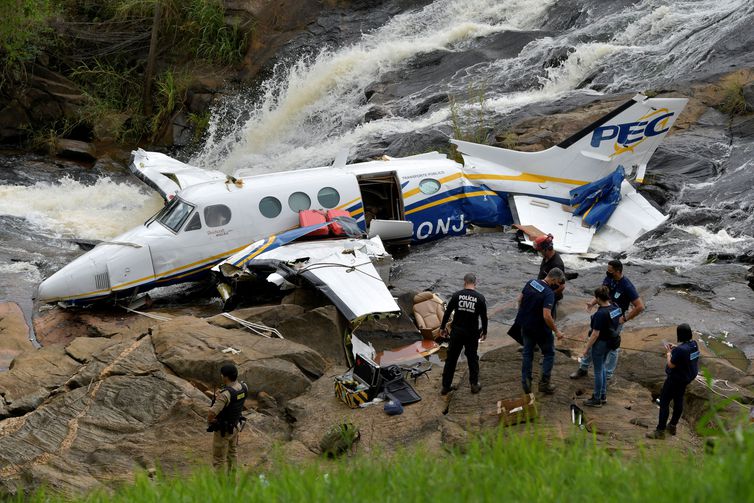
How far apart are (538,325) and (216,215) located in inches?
316

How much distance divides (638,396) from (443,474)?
532 cm

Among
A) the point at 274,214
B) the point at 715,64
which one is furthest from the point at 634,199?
the point at 274,214

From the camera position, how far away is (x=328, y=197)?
1784 cm

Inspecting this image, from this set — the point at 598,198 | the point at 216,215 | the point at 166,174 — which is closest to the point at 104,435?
the point at 216,215

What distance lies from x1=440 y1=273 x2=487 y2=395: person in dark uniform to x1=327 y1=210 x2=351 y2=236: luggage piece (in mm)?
5946

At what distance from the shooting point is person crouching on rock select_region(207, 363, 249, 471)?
31.4 feet

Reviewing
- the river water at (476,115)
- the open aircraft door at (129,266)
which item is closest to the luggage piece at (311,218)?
the river water at (476,115)

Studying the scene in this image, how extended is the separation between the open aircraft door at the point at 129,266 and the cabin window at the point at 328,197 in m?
3.62

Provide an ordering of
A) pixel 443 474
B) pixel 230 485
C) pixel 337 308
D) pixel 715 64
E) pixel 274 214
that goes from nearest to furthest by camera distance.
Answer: pixel 443 474 → pixel 230 485 → pixel 337 308 → pixel 274 214 → pixel 715 64

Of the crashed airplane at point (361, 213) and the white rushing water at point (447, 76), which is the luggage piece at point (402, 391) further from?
Result: the white rushing water at point (447, 76)

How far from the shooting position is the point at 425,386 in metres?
12.0

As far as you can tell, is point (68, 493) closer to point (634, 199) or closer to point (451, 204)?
point (451, 204)

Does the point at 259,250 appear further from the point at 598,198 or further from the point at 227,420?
the point at 598,198

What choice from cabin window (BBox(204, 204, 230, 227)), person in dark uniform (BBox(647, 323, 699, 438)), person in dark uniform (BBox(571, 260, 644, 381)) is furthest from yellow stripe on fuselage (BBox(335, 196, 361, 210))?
person in dark uniform (BBox(647, 323, 699, 438))
